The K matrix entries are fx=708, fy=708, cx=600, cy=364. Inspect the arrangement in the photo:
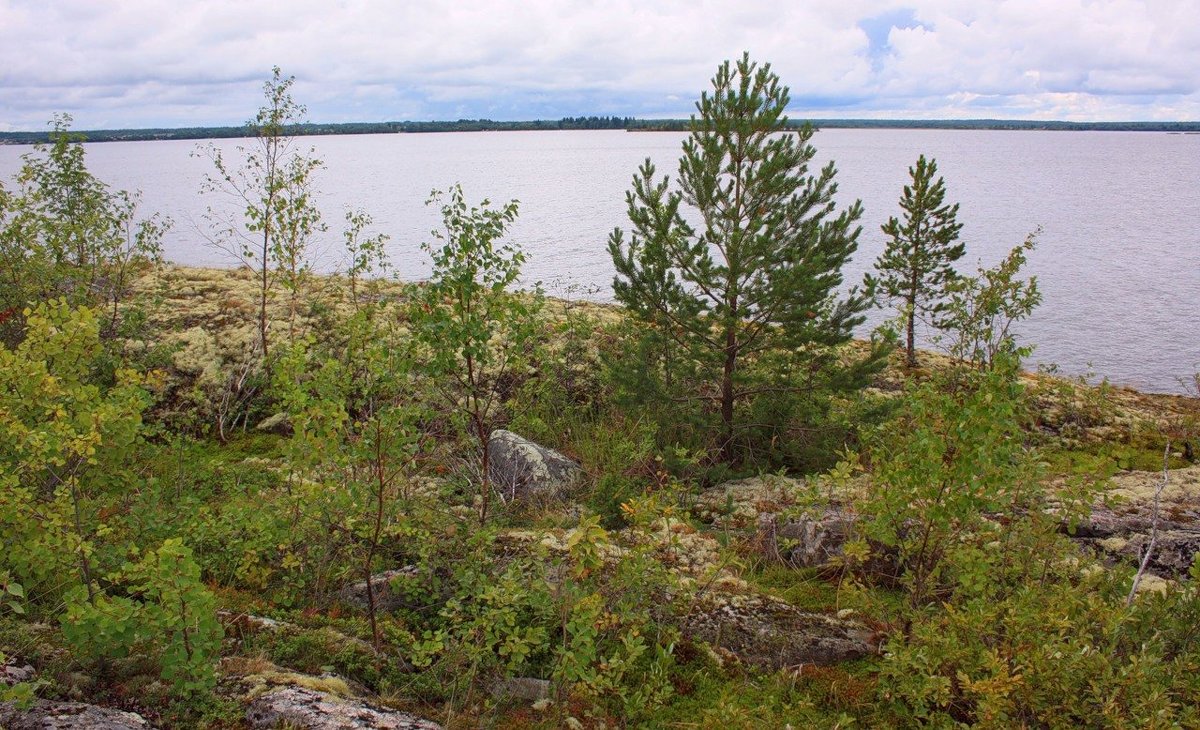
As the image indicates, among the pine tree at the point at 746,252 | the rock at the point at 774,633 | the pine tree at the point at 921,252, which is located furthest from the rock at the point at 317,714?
the pine tree at the point at 921,252

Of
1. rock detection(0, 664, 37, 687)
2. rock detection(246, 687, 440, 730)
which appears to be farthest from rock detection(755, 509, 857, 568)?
rock detection(0, 664, 37, 687)

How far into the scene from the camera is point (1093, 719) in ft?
13.3

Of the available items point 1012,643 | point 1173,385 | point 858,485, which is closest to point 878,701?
point 1012,643

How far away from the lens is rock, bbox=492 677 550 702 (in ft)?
16.6

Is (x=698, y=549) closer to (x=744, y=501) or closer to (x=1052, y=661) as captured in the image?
(x=744, y=501)

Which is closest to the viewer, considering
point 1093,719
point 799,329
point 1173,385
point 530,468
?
point 1093,719

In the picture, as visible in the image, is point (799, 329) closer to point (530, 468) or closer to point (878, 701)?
point (530, 468)

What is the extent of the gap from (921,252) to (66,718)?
24481 millimetres

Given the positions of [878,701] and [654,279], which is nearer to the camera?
[878,701]

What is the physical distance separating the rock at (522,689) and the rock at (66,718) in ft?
7.35

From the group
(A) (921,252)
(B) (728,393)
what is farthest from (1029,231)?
(B) (728,393)

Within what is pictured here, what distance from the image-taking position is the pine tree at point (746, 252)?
424 inches

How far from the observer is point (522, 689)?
5152 millimetres

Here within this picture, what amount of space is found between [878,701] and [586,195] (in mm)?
66647
